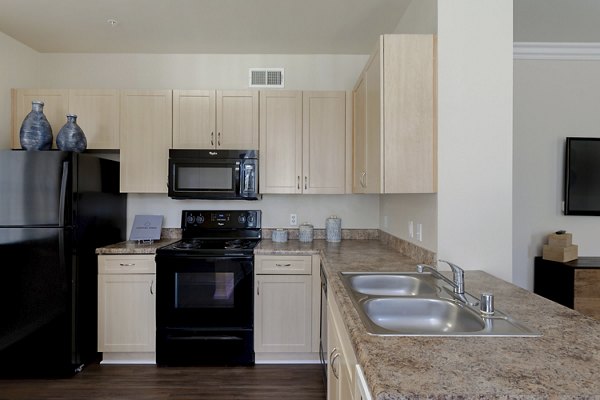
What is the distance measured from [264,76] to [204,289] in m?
1.99

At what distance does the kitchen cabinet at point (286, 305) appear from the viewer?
8.50ft

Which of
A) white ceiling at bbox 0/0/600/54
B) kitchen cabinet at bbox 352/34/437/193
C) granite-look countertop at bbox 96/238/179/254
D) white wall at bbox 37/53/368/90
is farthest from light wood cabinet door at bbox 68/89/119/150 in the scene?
kitchen cabinet at bbox 352/34/437/193

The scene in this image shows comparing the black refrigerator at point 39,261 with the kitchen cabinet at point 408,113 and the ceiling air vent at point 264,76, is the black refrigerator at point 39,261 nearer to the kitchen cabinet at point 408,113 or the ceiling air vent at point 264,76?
the ceiling air vent at point 264,76

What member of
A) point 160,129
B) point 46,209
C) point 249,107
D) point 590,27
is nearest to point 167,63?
point 160,129

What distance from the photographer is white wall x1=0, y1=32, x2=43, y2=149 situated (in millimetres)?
2812

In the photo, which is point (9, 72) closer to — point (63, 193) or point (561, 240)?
point (63, 193)

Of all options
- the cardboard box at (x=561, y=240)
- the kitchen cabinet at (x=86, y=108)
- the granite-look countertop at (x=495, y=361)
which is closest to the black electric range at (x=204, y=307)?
the kitchen cabinet at (x=86, y=108)

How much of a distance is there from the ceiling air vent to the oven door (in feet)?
5.44

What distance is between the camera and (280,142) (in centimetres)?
292

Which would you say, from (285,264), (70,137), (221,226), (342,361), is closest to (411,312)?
(342,361)

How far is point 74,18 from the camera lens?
257 centimetres

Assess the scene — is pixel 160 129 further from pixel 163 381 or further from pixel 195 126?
pixel 163 381

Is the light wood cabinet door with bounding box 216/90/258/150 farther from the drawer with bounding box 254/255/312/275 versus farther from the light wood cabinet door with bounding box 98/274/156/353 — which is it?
the light wood cabinet door with bounding box 98/274/156/353

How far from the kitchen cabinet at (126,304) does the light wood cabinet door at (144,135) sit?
67cm
